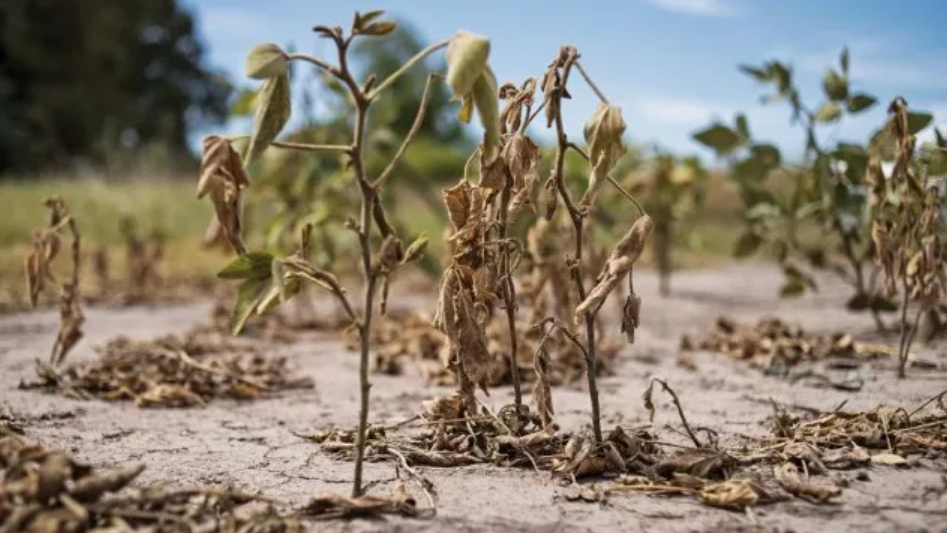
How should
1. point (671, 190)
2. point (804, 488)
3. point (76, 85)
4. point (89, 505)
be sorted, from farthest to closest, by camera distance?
1. point (76, 85)
2. point (671, 190)
3. point (804, 488)
4. point (89, 505)

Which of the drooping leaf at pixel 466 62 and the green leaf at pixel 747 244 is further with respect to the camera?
the green leaf at pixel 747 244

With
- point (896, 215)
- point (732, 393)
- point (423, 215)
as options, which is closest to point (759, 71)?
point (896, 215)

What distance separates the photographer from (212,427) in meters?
2.17

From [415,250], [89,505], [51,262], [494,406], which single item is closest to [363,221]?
[415,250]

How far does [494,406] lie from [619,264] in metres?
0.99

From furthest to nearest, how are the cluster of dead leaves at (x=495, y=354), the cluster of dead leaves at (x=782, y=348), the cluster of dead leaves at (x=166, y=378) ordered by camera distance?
the cluster of dead leaves at (x=782, y=348)
the cluster of dead leaves at (x=495, y=354)
the cluster of dead leaves at (x=166, y=378)

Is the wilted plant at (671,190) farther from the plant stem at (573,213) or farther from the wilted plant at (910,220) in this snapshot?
the plant stem at (573,213)

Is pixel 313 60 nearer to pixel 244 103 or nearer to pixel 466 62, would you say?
pixel 466 62

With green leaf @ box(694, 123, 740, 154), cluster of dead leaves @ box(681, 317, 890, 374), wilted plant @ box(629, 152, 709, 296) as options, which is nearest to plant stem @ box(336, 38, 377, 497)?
cluster of dead leaves @ box(681, 317, 890, 374)

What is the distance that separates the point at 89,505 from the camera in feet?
4.16

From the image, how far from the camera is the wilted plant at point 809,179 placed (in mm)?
3084

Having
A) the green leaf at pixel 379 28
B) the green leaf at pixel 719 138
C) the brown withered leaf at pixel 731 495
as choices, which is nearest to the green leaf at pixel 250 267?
the green leaf at pixel 379 28

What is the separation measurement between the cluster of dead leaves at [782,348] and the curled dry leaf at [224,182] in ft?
6.35

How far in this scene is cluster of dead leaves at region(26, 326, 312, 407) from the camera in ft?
8.05
